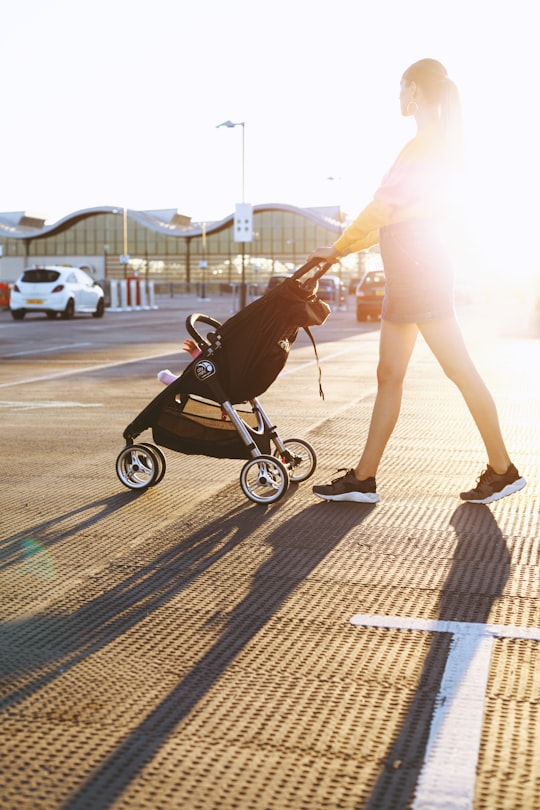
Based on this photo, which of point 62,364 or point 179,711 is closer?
point 179,711

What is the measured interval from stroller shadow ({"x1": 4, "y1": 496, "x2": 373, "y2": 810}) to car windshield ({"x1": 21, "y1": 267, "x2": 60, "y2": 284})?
2807 centimetres

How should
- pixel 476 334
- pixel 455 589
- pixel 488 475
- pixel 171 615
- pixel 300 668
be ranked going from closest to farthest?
1. pixel 300 668
2. pixel 171 615
3. pixel 455 589
4. pixel 488 475
5. pixel 476 334

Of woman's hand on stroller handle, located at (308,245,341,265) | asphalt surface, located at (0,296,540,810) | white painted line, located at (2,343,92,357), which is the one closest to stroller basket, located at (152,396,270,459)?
asphalt surface, located at (0,296,540,810)

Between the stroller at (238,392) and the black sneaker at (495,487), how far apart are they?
841mm

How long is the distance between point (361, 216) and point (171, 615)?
2.13m

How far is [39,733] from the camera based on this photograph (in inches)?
103

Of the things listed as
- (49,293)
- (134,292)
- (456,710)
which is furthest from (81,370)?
(134,292)

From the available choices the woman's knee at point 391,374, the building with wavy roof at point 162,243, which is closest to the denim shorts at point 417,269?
the woman's knee at point 391,374

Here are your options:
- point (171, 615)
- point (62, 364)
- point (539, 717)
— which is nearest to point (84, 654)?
point (171, 615)

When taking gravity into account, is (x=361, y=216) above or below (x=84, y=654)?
above

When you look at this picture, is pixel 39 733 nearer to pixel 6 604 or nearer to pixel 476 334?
pixel 6 604

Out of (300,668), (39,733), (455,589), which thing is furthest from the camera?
(455,589)

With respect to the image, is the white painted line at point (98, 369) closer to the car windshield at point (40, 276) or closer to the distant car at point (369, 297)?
the distant car at point (369, 297)

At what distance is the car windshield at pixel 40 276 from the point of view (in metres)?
32.3
